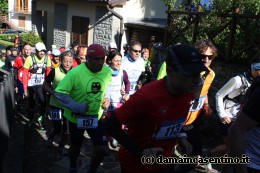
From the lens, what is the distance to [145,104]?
2.51 metres

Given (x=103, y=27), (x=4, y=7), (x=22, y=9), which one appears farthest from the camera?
(x=4, y=7)

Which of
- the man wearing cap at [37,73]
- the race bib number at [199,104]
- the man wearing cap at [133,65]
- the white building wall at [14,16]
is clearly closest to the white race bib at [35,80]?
the man wearing cap at [37,73]

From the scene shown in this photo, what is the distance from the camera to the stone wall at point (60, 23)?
19234 mm

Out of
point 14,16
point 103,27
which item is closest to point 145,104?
point 103,27

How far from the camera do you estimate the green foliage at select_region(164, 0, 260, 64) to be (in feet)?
23.7

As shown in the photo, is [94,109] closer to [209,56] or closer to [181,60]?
[209,56]

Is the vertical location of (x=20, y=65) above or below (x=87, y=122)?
above

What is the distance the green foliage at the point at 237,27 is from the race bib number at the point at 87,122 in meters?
4.03

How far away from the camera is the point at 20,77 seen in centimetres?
809

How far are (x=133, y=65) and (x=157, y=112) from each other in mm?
3973

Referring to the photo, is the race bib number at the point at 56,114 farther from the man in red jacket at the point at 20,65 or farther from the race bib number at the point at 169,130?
the race bib number at the point at 169,130

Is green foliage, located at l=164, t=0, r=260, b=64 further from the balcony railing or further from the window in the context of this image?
the window

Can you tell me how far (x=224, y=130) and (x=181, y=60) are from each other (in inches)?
87.2

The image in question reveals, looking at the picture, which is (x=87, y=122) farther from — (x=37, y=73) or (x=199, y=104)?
(x=37, y=73)
